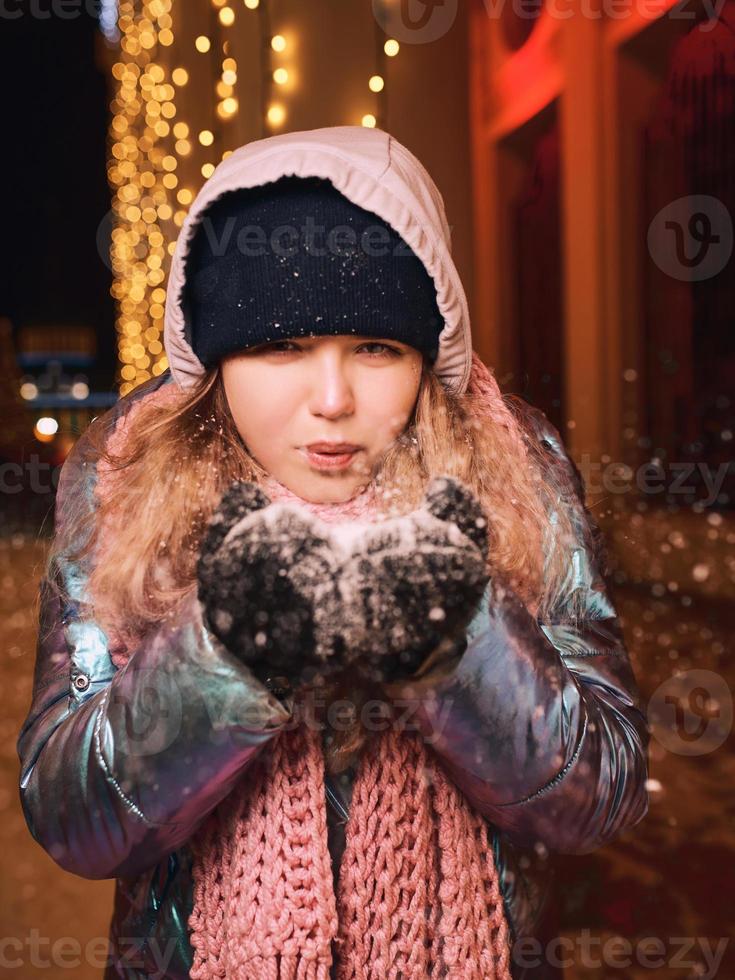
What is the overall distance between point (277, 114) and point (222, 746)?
136 cm

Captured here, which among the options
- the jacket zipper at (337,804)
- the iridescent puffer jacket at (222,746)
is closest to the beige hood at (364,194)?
the iridescent puffer jacket at (222,746)

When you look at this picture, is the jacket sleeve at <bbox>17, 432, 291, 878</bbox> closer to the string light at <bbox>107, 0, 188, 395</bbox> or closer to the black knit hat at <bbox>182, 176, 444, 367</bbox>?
the black knit hat at <bbox>182, 176, 444, 367</bbox>

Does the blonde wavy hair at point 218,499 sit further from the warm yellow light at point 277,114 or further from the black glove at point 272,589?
the warm yellow light at point 277,114

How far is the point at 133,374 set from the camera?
2594 mm

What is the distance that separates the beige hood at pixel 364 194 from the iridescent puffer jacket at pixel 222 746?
0.24 metres

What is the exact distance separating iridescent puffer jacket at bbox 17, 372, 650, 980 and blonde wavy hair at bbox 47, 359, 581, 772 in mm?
50

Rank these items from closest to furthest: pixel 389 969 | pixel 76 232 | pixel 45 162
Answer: pixel 389 969 < pixel 45 162 < pixel 76 232

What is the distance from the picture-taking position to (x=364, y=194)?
2.09 feet

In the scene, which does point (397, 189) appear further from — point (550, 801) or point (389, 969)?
point (389, 969)

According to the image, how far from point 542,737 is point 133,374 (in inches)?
88.5

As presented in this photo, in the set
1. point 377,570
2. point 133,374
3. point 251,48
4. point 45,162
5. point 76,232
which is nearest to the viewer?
point 377,570

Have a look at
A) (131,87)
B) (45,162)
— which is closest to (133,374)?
(131,87)

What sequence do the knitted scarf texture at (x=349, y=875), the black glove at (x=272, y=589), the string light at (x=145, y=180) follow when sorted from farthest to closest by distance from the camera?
the string light at (x=145, y=180)
the knitted scarf texture at (x=349, y=875)
the black glove at (x=272, y=589)

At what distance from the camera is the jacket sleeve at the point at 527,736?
1.81 ft
